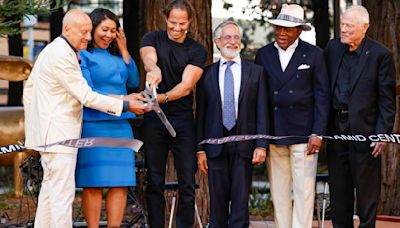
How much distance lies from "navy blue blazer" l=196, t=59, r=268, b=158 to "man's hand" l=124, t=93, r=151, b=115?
0.59 metres

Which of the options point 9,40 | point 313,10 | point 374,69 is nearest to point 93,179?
point 374,69

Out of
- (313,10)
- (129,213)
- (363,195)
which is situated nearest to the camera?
(363,195)

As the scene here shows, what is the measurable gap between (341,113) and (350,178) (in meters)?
0.52

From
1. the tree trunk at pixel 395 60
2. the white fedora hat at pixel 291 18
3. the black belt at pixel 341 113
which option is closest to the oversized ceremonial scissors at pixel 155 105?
the white fedora hat at pixel 291 18

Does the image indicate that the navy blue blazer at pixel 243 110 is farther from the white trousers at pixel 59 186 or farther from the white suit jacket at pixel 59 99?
the white trousers at pixel 59 186

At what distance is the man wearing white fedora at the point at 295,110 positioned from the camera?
28.1 feet

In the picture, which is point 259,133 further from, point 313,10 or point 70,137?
point 313,10

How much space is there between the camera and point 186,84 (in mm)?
8414

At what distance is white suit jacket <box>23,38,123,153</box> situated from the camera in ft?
26.1

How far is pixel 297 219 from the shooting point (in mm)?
8672

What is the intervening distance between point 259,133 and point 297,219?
76 cm

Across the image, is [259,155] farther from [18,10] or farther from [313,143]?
[18,10]

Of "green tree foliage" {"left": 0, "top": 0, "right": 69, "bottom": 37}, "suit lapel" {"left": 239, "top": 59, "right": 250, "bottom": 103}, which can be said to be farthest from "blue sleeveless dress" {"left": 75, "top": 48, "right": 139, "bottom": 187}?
"green tree foliage" {"left": 0, "top": 0, "right": 69, "bottom": 37}

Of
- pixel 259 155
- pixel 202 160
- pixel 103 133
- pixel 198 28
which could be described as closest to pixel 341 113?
pixel 259 155
